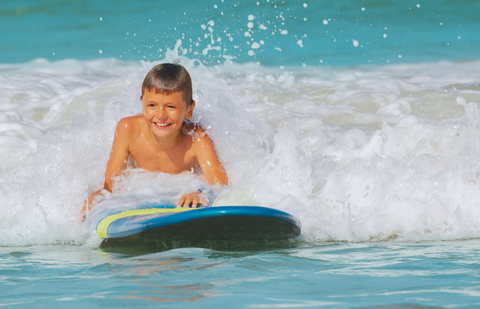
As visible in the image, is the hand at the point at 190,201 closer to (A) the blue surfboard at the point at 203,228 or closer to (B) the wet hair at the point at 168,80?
(A) the blue surfboard at the point at 203,228

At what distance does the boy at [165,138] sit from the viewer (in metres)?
3.50

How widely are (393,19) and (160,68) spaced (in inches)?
A: 372

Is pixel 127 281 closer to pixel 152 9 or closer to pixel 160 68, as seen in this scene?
pixel 160 68

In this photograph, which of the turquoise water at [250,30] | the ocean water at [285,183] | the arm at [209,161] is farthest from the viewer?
the turquoise water at [250,30]

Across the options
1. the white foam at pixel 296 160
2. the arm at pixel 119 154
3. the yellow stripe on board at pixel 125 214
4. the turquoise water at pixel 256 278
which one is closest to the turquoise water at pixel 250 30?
the white foam at pixel 296 160

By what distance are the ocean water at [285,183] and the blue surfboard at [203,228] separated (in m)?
0.11

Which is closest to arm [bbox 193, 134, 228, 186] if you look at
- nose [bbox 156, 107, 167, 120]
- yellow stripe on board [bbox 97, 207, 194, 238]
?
nose [bbox 156, 107, 167, 120]

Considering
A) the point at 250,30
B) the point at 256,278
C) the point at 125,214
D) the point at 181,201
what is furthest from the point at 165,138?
the point at 250,30

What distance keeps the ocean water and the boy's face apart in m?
0.40

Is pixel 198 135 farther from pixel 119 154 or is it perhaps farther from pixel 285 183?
pixel 285 183

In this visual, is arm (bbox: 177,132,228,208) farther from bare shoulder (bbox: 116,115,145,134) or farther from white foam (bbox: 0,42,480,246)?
bare shoulder (bbox: 116,115,145,134)

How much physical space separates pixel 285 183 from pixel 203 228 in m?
0.90

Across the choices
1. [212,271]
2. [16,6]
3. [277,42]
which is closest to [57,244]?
[212,271]

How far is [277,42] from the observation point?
36.9ft
